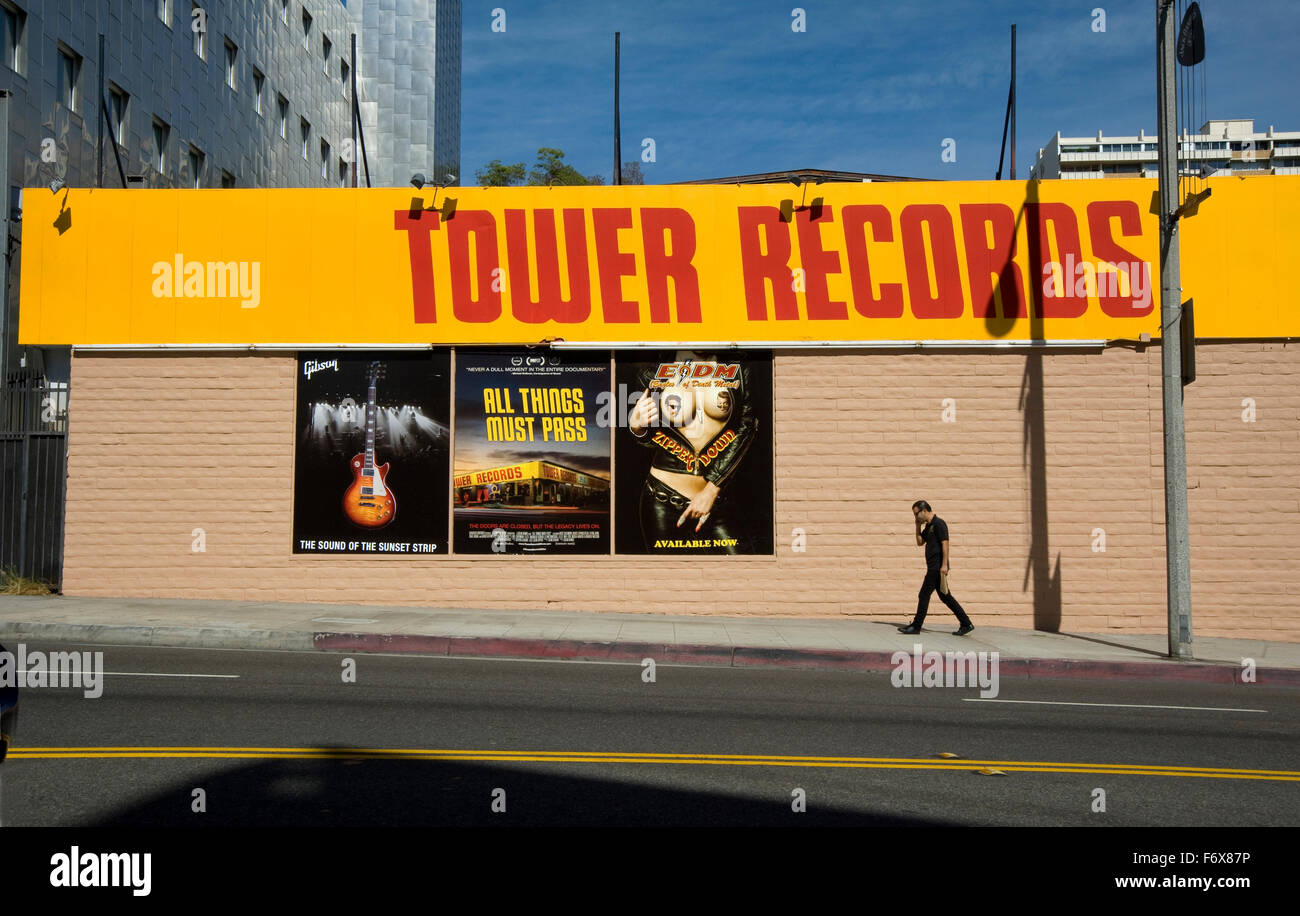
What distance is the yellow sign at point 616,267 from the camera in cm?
1631

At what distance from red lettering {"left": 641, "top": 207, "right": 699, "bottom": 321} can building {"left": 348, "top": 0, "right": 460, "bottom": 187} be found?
4696 cm

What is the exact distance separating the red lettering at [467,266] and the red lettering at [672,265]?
93.6 inches

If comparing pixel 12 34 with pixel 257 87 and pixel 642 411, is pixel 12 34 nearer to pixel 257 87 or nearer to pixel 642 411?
pixel 642 411

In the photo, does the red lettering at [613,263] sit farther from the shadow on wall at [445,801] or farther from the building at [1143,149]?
the building at [1143,149]

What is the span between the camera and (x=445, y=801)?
5.95 meters

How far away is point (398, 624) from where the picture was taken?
45.3ft

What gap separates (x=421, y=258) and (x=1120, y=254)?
1067 cm

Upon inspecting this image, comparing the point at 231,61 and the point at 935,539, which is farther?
the point at 231,61

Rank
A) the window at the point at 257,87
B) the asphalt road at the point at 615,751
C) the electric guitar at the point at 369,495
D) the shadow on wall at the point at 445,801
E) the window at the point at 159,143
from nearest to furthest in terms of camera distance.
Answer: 1. the shadow on wall at the point at 445,801
2. the asphalt road at the point at 615,751
3. the electric guitar at the point at 369,495
4. the window at the point at 159,143
5. the window at the point at 257,87

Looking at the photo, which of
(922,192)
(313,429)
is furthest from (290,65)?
(922,192)

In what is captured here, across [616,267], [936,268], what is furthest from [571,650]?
[936,268]
